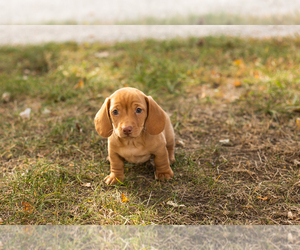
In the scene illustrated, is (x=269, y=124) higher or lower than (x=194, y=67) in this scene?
lower

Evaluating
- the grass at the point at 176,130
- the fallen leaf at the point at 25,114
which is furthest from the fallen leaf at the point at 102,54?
the fallen leaf at the point at 25,114

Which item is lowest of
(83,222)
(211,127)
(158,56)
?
(83,222)

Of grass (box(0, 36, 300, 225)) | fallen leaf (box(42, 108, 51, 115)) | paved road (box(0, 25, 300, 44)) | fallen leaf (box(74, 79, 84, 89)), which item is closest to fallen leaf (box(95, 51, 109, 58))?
grass (box(0, 36, 300, 225))

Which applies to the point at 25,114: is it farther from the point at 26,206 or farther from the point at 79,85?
the point at 26,206

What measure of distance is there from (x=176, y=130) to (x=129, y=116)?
4.46ft

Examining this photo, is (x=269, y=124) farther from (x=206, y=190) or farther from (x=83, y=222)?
(x=83, y=222)

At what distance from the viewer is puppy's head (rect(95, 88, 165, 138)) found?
2.22 metres

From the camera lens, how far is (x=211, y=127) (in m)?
3.55

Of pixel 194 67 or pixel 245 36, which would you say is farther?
pixel 245 36

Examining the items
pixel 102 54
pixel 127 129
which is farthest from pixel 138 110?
pixel 102 54

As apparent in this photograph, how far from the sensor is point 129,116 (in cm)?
224

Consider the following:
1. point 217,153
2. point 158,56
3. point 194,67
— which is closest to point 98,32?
point 158,56

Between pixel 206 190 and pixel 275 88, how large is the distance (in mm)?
2207

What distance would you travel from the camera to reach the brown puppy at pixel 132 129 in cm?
225
